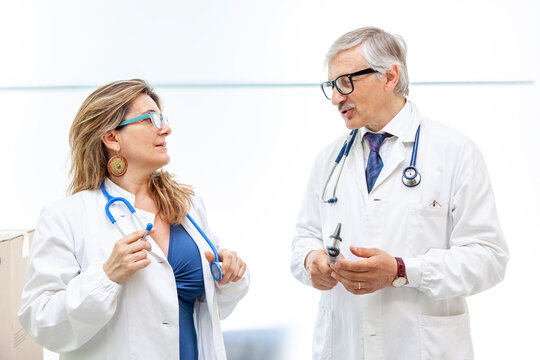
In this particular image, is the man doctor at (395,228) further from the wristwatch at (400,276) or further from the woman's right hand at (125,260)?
the woman's right hand at (125,260)

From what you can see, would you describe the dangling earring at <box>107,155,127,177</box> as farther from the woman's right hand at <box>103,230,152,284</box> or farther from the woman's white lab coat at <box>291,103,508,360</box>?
the woman's white lab coat at <box>291,103,508,360</box>

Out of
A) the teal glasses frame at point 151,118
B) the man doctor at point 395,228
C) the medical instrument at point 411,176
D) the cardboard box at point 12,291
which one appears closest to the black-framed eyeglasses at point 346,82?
the man doctor at point 395,228

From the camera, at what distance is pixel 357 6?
267cm

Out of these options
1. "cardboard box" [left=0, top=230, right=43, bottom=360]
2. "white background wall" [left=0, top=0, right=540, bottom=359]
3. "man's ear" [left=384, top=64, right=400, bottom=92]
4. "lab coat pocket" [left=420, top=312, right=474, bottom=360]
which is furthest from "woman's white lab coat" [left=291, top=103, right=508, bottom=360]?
"white background wall" [left=0, top=0, right=540, bottom=359]

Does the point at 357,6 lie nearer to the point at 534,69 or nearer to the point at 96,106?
the point at 534,69

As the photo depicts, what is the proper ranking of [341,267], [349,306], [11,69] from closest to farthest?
1. [341,267]
2. [349,306]
3. [11,69]

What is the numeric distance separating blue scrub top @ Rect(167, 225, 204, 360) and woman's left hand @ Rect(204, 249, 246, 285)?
50 mm

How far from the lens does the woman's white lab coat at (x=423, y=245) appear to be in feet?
4.47

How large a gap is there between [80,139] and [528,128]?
2.39 m

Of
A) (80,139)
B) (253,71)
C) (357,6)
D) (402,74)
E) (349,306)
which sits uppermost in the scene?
(357,6)

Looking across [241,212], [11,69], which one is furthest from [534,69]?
[11,69]

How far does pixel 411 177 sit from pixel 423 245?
20cm

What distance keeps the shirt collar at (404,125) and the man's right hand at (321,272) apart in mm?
419

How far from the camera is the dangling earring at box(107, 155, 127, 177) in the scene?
140 cm
